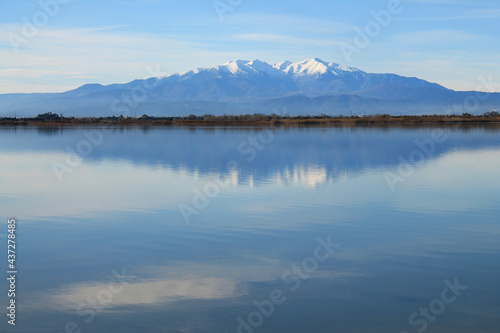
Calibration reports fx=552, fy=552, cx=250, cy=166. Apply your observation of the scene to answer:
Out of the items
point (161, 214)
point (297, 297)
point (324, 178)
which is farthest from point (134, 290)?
point (324, 178)

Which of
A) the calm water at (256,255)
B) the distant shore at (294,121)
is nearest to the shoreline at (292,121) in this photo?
the distant shore at (294,121)

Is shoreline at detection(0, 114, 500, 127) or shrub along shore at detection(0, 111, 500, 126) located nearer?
shoreline at detection(0, 114, 500, 127)

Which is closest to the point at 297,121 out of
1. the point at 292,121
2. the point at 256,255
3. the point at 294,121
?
the point at 294,121

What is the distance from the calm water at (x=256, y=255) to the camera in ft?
23.9

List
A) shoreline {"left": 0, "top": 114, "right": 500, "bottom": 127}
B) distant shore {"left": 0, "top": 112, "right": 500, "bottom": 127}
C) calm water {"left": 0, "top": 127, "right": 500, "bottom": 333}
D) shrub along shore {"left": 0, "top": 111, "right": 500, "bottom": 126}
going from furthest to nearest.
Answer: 1. shrub along shore {"left": 0, "top": 111, "right": 500, "bottom": 126}
2. distant shore {"left": 0, "top": 112, "right": 500, "bottom": 127}
3. shoreline {"left": 0, "top": 114, "right": 500, "bottom": 127}
4. calm water {"left": 0, "top": 127, "right": 500, "bottom": 333}

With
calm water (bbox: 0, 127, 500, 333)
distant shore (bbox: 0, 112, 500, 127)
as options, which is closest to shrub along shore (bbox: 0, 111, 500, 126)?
distant shore (bbox: 0, 112, 500, 127)

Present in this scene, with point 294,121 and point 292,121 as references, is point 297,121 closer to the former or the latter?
point 294,121

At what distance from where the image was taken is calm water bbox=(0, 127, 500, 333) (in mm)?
7293

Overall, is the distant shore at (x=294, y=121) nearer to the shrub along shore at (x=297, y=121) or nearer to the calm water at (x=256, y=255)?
the shrub along shore at (x=297, y=121)

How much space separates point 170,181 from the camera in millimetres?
20672

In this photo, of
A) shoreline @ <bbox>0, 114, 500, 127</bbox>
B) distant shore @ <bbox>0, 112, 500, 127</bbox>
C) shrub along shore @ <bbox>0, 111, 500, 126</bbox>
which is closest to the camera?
shoreline @ <bbox>0, 114, 500, 127</bbox>

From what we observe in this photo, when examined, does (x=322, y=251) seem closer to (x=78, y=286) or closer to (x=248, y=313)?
(x=248, y=313)

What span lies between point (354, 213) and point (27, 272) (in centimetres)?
797

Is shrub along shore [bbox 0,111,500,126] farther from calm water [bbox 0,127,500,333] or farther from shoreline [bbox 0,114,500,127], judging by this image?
calm water [bbox 0,127,500,333]
